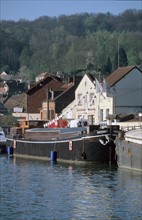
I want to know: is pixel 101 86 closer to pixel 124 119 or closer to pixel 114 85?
pixel 114 85

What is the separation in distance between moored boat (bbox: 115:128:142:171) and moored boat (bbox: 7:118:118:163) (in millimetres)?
3435

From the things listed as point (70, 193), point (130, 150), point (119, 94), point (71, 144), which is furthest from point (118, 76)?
point (70, 193)

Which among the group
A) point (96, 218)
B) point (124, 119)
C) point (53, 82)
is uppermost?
point (53, 82)

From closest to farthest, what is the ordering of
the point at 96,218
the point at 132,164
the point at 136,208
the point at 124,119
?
the point at 96,218, the point at 136,208, the point at 132,164, the point at 124,119

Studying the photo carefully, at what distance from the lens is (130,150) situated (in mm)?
59438

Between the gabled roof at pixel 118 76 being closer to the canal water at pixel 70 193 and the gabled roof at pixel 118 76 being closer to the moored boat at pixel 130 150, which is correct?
the canal water at pixel 70 193

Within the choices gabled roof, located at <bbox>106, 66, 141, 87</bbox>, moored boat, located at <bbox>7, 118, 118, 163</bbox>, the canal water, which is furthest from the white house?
the canal water

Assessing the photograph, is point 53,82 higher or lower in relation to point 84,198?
higher

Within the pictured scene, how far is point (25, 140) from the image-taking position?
86.0m

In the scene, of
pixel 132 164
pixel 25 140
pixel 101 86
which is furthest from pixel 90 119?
pixel 132 164

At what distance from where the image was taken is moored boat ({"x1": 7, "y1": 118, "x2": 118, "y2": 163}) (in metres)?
67.9

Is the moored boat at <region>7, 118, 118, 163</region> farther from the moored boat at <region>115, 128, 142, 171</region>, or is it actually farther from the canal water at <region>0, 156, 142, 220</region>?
the moored boat at <region>115, 128, 142, 171</region>

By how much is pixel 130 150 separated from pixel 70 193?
43.6 feet

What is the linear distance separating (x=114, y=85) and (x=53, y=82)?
33851 mm
